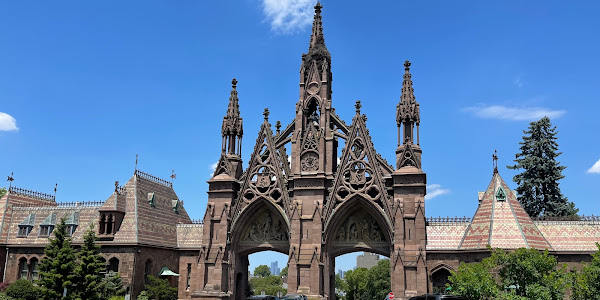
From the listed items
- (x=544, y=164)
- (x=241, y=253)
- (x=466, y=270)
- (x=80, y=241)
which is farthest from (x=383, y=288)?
(x=466, y=270)

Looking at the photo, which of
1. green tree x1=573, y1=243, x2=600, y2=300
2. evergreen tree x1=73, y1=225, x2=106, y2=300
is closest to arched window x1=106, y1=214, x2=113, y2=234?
evergreen tree x1=73, y1=225, x2=106, y2=300

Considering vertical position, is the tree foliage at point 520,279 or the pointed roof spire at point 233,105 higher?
the pointed roof spire at point 233,105

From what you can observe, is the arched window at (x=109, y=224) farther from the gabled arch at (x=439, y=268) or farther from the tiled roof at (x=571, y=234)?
the tiled roof at (x=571, y=234)

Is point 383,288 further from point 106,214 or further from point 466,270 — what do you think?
point 466,270

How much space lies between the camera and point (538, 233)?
3734 centimetres

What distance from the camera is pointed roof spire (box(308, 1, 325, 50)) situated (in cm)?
4600

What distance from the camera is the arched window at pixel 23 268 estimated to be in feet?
152

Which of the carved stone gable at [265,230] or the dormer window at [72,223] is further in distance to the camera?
the dormer window at [72,223]

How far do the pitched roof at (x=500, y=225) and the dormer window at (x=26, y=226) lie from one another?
38.9m

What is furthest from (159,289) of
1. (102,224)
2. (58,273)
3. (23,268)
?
(23,268)

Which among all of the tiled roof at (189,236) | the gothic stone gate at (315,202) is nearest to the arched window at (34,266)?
the tiled roof at (189,236)

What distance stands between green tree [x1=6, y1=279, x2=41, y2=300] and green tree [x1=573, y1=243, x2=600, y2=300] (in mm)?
38207

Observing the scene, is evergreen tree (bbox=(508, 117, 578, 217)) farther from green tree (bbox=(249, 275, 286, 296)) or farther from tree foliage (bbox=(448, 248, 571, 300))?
green tree (bbox=(249, 275, 286, 296))

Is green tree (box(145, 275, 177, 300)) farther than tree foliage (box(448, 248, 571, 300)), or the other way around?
green tree (box(145, 275, 177, 300))
